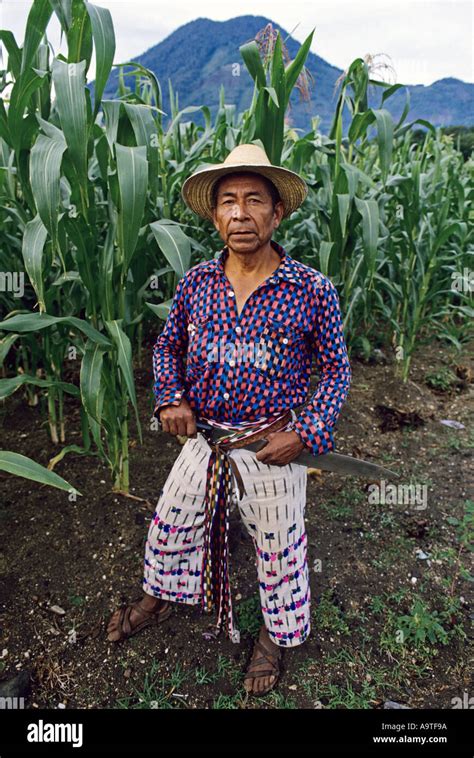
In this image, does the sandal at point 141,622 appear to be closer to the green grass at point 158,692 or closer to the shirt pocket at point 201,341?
the green grass at point 158,692

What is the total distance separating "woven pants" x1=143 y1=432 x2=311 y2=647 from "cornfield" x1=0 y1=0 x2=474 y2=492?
28 centimetres

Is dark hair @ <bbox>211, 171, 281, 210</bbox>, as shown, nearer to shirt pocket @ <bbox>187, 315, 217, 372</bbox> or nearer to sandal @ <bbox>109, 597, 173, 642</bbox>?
shirt pocket @ <bbox>187, 315, 217, 372</bbox>

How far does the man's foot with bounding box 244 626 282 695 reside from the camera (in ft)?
4.48

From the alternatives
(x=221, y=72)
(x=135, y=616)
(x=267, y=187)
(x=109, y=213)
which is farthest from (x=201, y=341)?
(x=221, y=72)

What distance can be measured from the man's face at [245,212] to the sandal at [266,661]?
116 cm

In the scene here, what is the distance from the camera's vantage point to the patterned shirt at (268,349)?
1.14m

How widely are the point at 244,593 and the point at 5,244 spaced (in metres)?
1.67

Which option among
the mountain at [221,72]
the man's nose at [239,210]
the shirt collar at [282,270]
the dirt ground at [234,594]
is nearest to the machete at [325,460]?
the shirt collar at [282,270]

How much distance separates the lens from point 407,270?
9.53ft

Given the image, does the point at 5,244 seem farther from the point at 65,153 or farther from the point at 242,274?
the point at 242,274

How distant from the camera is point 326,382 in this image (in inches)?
46.7

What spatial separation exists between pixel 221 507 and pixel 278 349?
0.47m

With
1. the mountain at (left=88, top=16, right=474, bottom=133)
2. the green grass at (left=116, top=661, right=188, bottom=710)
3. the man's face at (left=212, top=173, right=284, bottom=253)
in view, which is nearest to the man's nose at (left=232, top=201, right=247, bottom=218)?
the man's face at (left=212, top=173, right=284, bottom=253)
